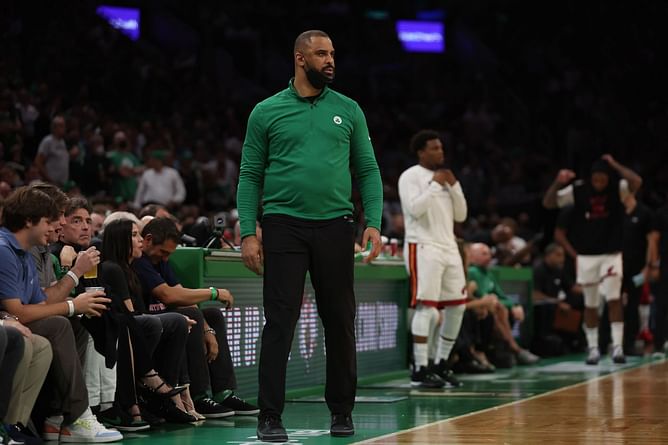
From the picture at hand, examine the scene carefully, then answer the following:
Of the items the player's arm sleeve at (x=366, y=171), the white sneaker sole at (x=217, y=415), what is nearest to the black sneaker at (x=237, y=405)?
the white sneaker sole at (x=217, y=415)

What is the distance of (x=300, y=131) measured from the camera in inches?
263

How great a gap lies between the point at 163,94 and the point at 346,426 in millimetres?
16740

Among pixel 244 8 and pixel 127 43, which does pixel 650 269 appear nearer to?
pixel 127 43

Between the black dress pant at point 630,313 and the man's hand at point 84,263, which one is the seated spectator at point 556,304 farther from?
the man's hand at point 84,263

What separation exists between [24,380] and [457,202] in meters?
5.22

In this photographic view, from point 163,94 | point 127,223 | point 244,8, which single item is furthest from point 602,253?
point 244,8

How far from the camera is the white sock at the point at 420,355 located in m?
10.6

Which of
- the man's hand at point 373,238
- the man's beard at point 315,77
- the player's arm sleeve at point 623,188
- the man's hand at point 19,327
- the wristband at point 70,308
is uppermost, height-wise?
the man's beard at point 315,77

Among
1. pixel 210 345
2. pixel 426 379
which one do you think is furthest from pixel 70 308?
pixel 426 379

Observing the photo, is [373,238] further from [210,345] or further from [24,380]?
[24,380]

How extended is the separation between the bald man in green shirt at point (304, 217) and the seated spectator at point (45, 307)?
0.92 meters

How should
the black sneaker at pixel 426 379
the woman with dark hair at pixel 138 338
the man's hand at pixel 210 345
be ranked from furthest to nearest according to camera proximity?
1. the black sneaker at pixel 426 379
2. the man's hand at pixel 210 345
3. the woman with dark hair at pixel 138 338

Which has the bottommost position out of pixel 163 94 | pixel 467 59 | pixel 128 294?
pixel 128 294

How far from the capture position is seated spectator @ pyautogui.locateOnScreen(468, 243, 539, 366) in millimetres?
13000
